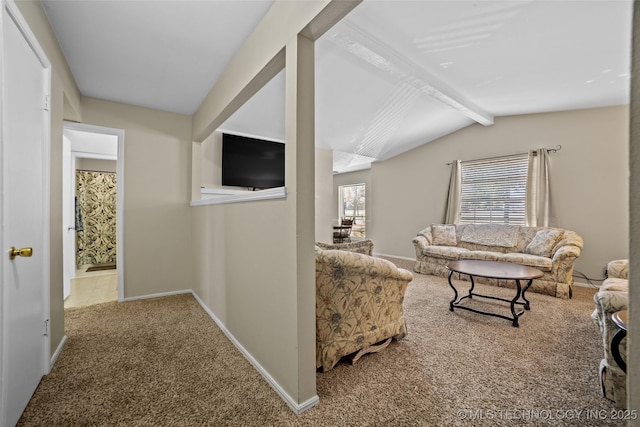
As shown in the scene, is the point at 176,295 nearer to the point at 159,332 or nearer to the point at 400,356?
the point at 159,332

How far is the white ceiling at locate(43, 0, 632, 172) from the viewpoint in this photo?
1982mm

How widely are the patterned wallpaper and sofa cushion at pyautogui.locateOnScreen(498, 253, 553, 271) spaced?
23.4 feet

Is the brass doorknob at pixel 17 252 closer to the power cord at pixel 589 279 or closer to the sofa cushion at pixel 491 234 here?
the sofa cushion at pixel 491 234

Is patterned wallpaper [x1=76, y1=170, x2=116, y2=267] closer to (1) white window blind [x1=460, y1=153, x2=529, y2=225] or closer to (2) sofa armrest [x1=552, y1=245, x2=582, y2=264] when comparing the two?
(1) white window blind [x1=460, y1=153, x2=529, y2=225]

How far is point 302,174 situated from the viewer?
1505mm

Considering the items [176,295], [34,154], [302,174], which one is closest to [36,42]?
[34,154]

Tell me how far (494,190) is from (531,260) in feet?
5.61

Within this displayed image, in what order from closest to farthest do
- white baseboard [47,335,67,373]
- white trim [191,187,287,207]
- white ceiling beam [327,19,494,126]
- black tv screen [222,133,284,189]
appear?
white trim [191,187,287,207], white baseboard [47,335,67,373], white ceiling beam [327,19,494,126], black tv screen [222,133,284,189]

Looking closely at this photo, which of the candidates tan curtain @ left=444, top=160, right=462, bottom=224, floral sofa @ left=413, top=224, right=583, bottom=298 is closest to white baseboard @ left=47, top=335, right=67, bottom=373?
floral sofa @ left=413, top=224, right=583, bottom=298

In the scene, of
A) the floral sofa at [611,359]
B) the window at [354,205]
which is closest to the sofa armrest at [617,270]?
the floral sofa at [611,359]

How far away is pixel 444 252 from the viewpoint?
4473 millimetres

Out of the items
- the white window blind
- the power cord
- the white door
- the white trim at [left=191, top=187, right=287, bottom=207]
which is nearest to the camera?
the white door

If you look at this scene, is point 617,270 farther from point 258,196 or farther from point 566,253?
point 258,196

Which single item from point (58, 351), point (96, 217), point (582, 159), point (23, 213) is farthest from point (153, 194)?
point (582, 159)
